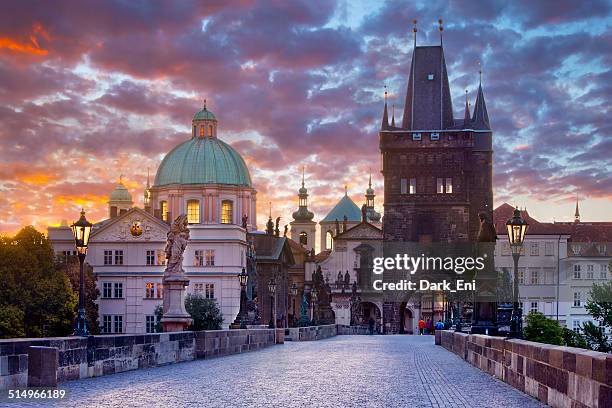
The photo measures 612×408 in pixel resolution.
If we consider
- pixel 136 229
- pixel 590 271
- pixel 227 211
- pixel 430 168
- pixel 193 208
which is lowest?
pixel 590 271

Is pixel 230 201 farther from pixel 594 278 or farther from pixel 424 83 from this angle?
pixel 594 278

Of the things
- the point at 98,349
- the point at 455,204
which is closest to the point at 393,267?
the point at 455,204

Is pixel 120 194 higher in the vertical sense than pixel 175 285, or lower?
higher

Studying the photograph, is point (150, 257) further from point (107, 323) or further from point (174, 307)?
point (174, 307)

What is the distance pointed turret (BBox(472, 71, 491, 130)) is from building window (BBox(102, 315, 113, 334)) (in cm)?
4686

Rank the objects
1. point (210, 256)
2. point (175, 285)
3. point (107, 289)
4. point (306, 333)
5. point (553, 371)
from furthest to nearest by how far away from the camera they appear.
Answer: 1. point (210, 256)
2. point (107, 289)
3. point (306, 333)
4. point (175, 285)
5. point (553, 371)

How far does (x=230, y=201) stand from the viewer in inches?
4562

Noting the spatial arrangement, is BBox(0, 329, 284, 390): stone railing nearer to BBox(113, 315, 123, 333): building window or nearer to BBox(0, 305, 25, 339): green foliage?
BBox(0, 305, 25, 339): green foliage

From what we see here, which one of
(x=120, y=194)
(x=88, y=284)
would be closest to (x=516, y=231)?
(x=88, y=284)

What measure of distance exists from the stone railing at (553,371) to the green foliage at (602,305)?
59.3 metres

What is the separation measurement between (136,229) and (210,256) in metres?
7.56

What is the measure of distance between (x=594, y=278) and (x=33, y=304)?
73.1 m

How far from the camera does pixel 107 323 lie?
326 feet

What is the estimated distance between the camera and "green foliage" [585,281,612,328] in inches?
3126
